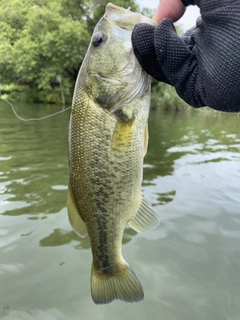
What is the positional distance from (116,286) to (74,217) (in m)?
0.52

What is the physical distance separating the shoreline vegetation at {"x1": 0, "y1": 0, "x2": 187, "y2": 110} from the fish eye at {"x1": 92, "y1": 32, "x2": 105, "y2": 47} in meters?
27.3

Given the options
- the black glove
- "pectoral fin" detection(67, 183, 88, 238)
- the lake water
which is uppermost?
the black glove

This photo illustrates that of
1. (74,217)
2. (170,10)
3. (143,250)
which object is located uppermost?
(170,10)

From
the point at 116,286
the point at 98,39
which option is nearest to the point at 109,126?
the point at 98,39

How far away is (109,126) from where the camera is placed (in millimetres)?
1824

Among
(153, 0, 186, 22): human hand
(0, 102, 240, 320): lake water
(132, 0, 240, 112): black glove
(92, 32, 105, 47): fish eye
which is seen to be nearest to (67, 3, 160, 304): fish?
(92, 32, 105, 47): fish eye

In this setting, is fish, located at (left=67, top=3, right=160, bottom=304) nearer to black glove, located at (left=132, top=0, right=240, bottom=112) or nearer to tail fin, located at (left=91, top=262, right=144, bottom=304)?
tail fin, located at (left=91, top=262, right=144, bottom=304)

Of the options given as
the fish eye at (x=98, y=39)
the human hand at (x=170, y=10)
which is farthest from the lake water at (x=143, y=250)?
the human hand at (x=170, y=10)

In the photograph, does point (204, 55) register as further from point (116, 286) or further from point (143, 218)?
point (116, 286)

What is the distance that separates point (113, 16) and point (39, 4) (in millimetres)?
34612

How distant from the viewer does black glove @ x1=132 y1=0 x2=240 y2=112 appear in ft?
4.08

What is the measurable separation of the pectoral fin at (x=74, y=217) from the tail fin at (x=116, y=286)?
291mm

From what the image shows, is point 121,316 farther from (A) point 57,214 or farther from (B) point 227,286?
(A) point 57,214

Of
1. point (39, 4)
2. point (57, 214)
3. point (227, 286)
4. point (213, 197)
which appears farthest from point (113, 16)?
point (39, 4)
